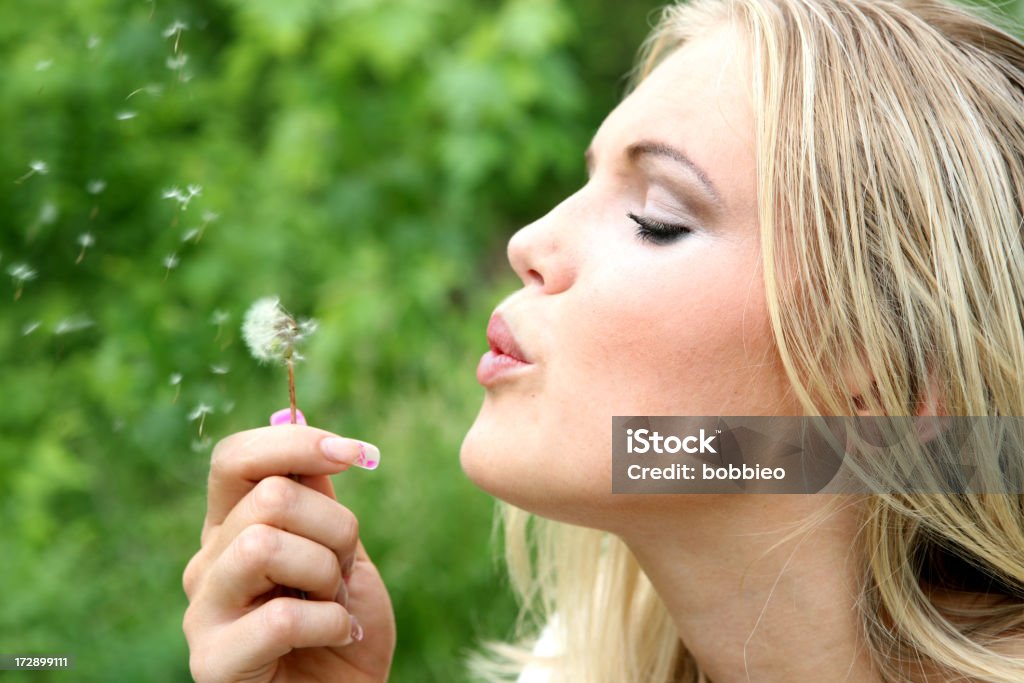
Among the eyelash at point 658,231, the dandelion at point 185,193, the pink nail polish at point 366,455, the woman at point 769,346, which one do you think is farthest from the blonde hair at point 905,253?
the dandelion at point 185,193

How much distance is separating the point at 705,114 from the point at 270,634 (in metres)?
0.95

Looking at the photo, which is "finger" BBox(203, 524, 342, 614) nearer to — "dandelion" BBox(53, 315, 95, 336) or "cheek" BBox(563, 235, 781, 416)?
"cheek" BBox(563, 235, 781, 416)

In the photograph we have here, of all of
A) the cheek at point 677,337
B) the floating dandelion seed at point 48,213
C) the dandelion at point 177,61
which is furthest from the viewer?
the floating dandelion seed at point 48,213

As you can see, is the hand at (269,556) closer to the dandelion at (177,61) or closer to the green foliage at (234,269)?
the dandelion at (177,61)

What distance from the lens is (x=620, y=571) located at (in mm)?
1851

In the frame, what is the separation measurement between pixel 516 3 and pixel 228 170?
1.16 m

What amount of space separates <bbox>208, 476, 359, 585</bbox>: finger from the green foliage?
133 cm

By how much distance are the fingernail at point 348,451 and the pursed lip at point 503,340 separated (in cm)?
24

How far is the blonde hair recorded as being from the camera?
4.33ft

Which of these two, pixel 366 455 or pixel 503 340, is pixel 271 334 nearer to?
pixel 366 455

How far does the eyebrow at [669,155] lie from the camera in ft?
4.42

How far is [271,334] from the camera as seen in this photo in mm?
1344

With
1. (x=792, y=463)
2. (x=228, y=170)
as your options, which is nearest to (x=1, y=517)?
(x=228, y=170)

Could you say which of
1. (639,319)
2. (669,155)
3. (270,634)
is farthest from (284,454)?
(669,155)
